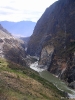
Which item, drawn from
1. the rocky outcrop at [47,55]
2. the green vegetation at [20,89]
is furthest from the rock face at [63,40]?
the green vegetation at [20,89]

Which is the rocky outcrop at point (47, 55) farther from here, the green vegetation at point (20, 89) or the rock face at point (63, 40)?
the green vegetation at point (20, 89)

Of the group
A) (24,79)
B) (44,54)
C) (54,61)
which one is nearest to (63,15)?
(44,54)

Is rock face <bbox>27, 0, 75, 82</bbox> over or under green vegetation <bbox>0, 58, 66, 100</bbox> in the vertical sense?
over

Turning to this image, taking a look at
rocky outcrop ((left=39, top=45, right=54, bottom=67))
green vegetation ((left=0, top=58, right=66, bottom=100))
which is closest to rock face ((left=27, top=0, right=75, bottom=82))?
rocky outcrop ((left=39, top=45, right=54, bottom=67))

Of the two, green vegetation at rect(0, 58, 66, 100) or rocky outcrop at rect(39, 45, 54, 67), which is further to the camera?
→ rocky outcrop at rect(39, 45, 54, 67)

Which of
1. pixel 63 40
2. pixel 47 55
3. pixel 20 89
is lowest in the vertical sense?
pixel 20 89

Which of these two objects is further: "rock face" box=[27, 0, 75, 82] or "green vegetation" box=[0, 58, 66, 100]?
"rock face" box=[27, 0, 75, 82]

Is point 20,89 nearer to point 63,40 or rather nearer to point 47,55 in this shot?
point 47,55

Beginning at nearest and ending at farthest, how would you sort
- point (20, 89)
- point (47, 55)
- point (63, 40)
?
point (20, 89)
point (63, 40)
point (47, 55)

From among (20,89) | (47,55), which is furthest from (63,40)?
(20,89)


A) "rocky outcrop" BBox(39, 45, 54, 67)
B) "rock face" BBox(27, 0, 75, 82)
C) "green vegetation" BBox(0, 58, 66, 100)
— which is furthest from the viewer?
"rocky outcrop" BBox(39, 45, 54, 67)

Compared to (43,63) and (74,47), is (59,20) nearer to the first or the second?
(43,63)

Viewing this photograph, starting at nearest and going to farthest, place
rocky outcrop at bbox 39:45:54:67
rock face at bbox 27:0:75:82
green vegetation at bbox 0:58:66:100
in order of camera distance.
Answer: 1. green vegetation at bbox 0:58:66:100
2. rock face at bbox 27:0:75:82
3. rocky outcrop at bbox 39:45:54:67

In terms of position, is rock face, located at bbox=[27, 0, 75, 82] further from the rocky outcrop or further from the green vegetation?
the green vegetation
